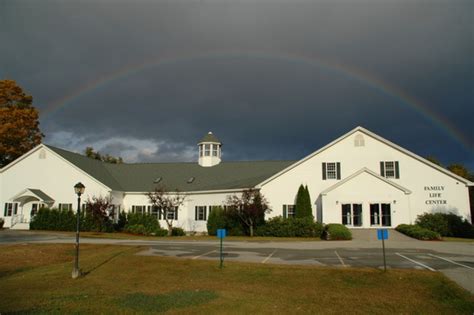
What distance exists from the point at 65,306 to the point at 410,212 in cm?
2945

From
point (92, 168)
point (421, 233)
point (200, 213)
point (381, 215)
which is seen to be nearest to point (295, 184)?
point (381, 215)

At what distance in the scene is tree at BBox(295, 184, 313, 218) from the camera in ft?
108

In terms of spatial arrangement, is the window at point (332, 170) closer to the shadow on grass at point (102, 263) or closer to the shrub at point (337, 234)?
the shrub at point (337, 234)

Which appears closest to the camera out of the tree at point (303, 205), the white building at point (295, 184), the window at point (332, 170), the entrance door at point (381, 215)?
the entrance door at point (381, 215)

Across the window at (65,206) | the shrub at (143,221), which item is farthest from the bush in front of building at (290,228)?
the window at (65,206)

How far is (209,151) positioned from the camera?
46406 millimetres

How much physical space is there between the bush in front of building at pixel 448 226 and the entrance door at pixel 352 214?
4720 mm

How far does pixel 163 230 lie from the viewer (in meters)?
37.3

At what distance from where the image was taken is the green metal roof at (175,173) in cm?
4044

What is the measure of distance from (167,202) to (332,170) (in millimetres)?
15107

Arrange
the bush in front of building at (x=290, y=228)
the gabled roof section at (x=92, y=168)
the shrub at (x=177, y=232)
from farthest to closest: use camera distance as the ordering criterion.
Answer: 1. the gabled roof section at (x=92, y=168)
2. the shrub at (x=177, y=232)
3. the bush in front of building at (x=290, y=228)

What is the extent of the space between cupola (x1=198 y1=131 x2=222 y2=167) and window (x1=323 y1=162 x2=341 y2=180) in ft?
50.6

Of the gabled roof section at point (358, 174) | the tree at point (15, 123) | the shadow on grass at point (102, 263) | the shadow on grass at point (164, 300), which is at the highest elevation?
the tree at point (15, 123)

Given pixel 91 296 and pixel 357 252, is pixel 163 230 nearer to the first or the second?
pixel 357 252
